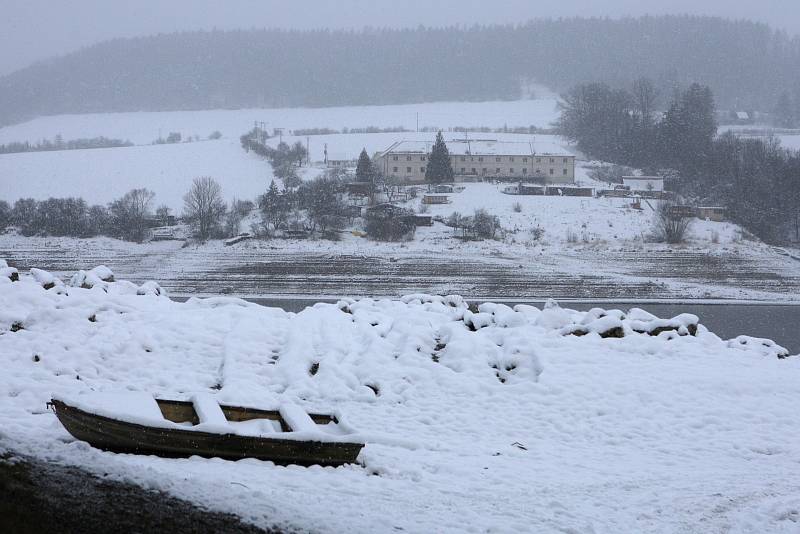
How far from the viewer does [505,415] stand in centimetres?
650

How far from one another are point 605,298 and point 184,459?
15026 mm

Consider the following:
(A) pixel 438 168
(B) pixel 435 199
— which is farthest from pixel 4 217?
(A) pixel 438 168

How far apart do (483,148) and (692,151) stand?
12.9 metres

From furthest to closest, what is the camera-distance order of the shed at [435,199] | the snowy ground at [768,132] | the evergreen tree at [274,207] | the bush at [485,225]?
the snowy ground at [768,132], the shed at [435,199], the evergreen tree at [274,207], the bush at [485,225]

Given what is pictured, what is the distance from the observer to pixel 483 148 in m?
41.8

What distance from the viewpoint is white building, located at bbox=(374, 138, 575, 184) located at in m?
39.6

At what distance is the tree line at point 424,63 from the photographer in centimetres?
6200

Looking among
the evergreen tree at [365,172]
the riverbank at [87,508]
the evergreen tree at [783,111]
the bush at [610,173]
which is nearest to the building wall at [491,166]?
the bush at [610,173]

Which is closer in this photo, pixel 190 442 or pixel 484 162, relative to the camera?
pixel 190 442

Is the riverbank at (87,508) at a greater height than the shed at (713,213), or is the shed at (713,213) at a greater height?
the shed at (713,213)

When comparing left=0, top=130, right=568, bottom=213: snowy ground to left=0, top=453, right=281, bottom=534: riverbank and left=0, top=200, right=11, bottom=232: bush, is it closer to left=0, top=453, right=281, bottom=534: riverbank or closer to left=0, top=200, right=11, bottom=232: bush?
left=0, top=200, right=11, bottom=232: bush

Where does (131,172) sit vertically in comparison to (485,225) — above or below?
above

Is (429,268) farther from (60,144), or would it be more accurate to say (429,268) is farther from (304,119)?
(304,119)

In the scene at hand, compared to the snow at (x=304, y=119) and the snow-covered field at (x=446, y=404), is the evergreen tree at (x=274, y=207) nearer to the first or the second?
the snow-covered field at (x=446, y=404)
